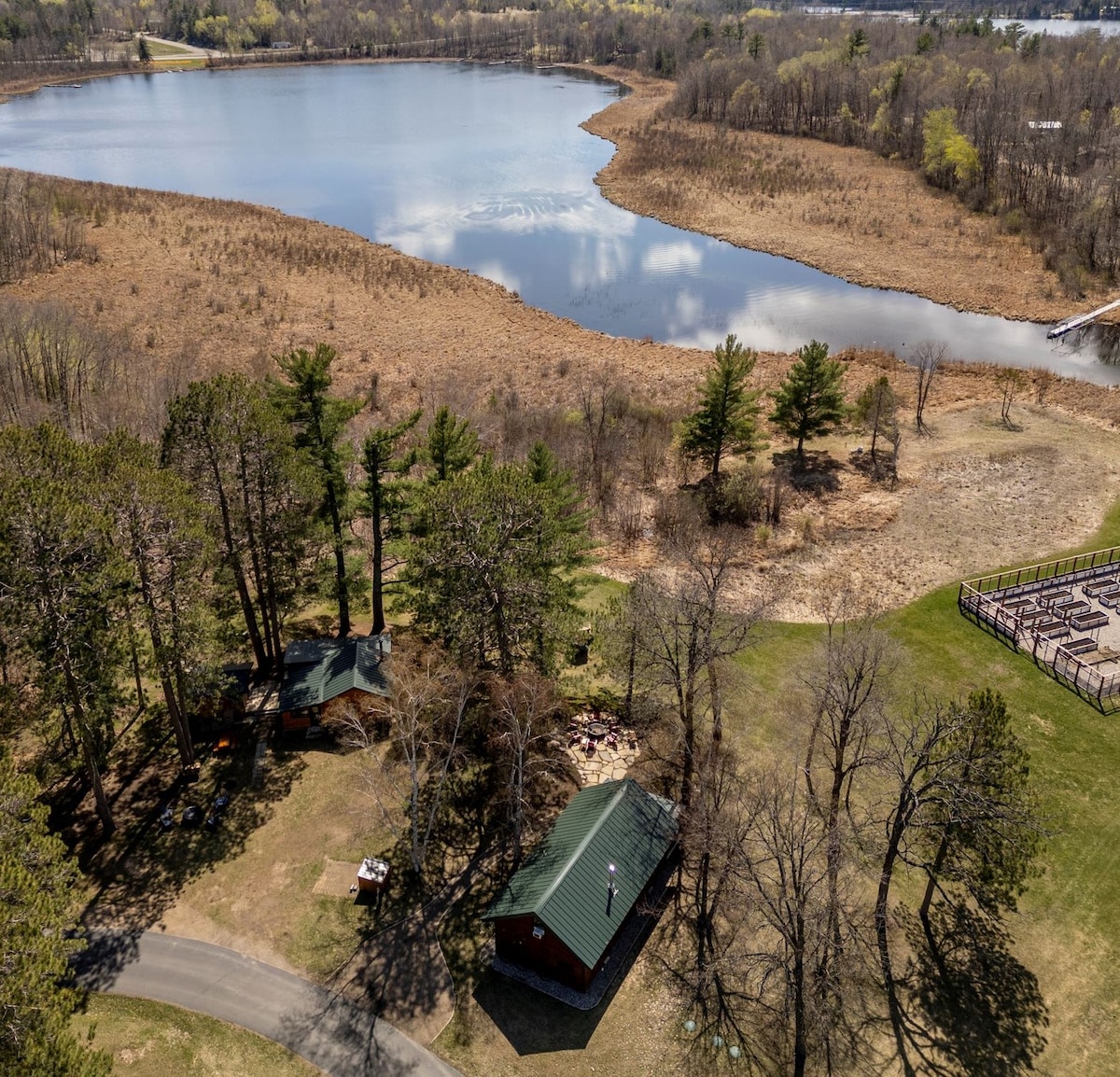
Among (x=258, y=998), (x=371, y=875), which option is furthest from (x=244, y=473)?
(x=258, y=998)

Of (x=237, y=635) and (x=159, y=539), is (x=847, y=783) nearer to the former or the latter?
(x=237, y=635)

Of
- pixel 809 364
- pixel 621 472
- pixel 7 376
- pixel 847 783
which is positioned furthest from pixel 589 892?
pixel 7 376

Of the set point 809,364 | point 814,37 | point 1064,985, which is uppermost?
point 814,37

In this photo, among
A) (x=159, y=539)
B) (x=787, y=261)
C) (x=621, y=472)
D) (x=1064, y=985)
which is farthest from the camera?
(x=787, y=261)

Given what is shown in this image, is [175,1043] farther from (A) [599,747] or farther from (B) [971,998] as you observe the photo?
(B) [971,998]

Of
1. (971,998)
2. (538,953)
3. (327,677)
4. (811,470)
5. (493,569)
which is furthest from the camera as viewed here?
(811,470)

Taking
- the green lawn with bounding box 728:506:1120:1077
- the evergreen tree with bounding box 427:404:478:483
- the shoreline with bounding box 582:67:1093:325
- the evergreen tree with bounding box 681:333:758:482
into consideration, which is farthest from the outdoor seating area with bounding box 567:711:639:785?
the shoreline with bounding box 582:67:1093:325

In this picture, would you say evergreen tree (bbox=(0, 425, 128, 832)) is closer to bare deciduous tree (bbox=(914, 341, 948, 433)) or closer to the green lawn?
the green lawn
